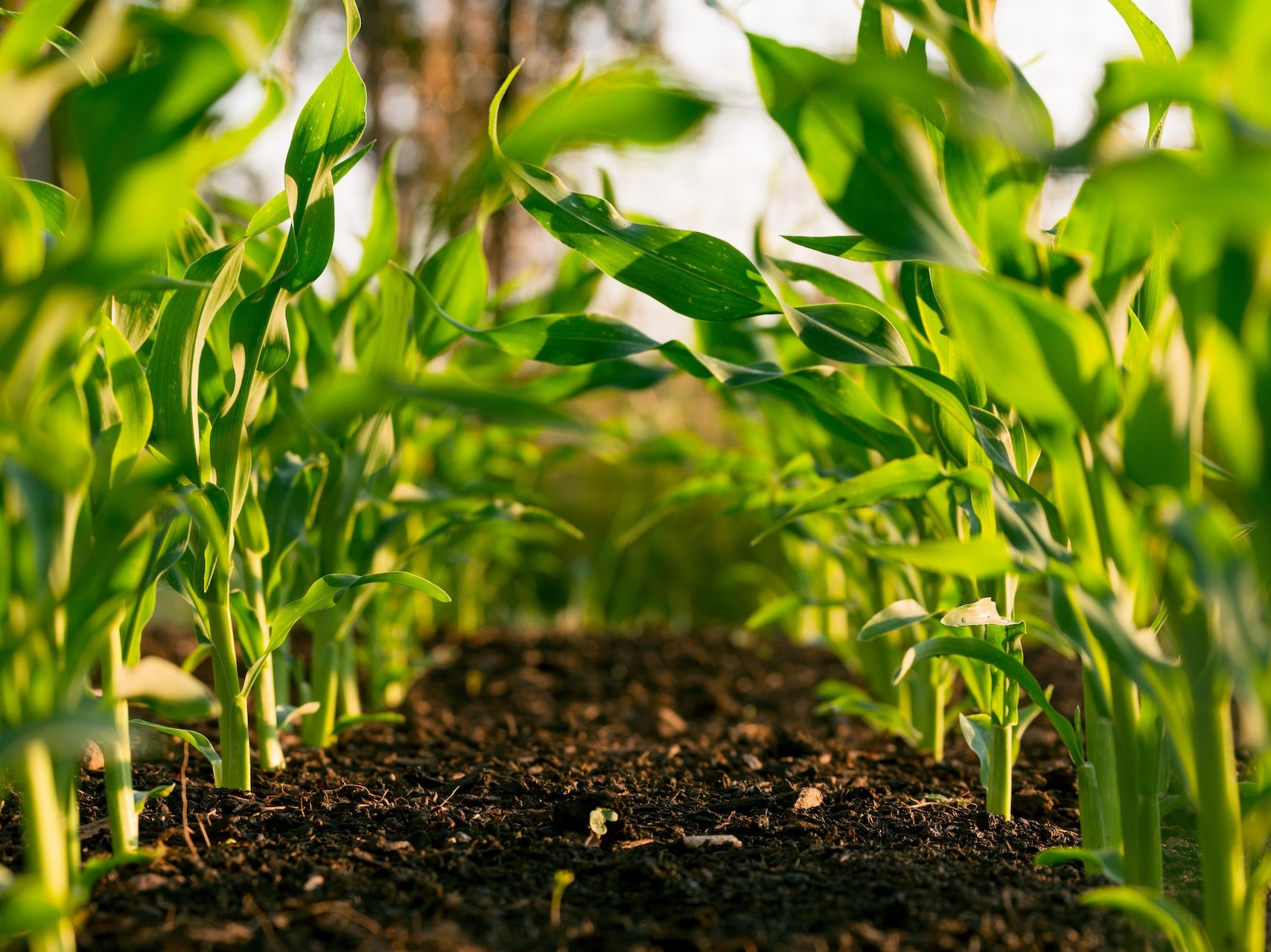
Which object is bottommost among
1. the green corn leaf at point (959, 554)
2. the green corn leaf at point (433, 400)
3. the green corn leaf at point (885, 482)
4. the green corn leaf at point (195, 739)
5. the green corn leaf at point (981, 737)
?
the green corn leaf at point (981, 737)

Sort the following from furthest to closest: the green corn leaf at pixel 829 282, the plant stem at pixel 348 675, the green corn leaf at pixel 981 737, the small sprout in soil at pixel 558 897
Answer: the plant stem at pixel 348 675
the green corn leaf at pixel 829 282
the green corn leaf at pixel 981 737
the small sprout in soil at pixel 558 897

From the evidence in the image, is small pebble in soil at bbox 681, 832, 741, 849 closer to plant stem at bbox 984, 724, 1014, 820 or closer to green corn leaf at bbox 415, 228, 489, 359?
plant stem at bbox 984, 724, 1014, 820

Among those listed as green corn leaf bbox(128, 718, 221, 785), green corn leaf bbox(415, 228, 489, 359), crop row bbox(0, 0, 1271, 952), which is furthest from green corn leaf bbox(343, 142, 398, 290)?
green corn leaf bbox(128, 718, 221, 785)

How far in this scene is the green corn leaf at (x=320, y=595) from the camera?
95cm

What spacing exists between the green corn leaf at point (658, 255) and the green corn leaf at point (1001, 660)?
0.36m

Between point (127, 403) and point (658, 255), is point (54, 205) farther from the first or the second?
point (658, 255)

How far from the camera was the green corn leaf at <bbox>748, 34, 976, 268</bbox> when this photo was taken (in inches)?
27.5

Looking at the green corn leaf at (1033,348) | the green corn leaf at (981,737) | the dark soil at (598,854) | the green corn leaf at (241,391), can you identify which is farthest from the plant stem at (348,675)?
the green corn leaf at (1033,348)

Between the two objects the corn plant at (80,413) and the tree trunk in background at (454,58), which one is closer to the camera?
the corn plant at (80,413)

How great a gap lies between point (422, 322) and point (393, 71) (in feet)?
26.8

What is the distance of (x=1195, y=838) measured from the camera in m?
1.02

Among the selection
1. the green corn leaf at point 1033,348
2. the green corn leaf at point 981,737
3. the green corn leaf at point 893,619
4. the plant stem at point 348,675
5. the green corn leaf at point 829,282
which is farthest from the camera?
the plant stem at point 348,675

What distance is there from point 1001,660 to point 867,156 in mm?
458

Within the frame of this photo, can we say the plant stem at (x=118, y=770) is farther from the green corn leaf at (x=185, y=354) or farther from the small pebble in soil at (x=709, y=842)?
the small pebble in soil at (x=709, y=842)
